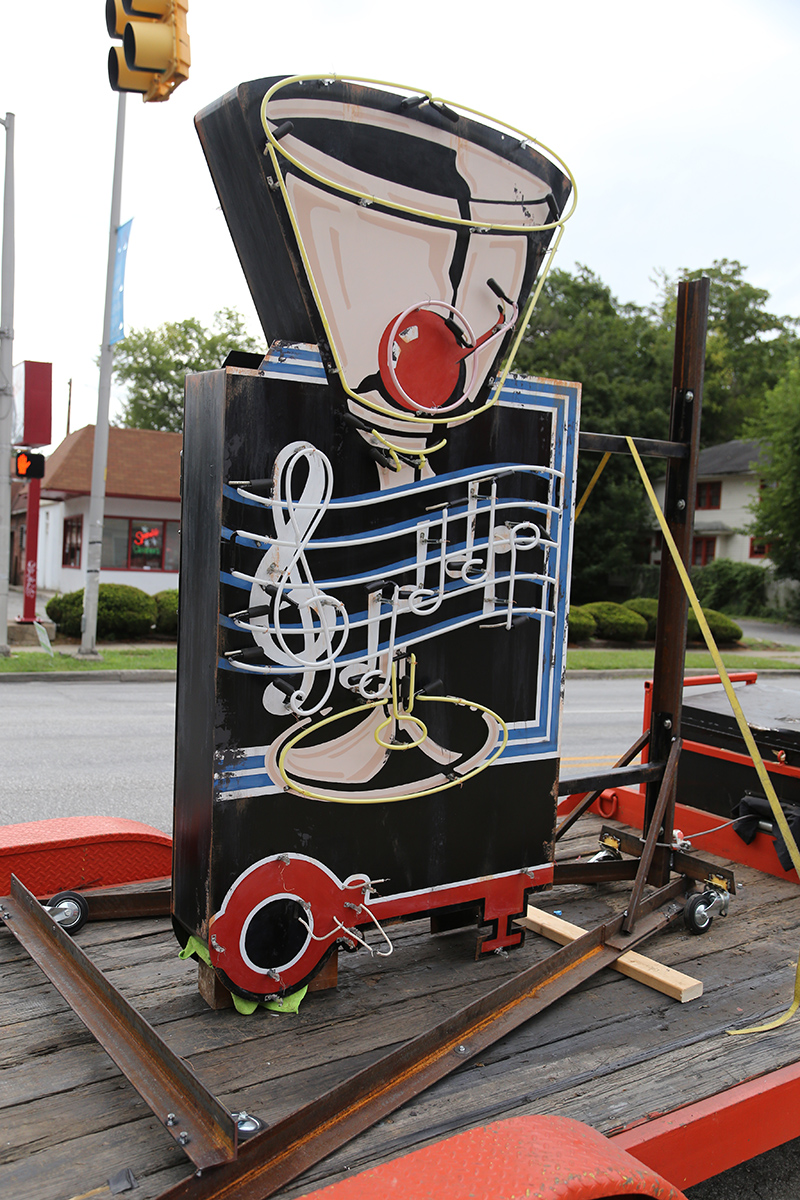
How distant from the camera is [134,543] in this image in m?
28.5

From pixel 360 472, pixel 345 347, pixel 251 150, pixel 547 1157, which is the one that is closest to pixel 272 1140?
pixel 547 1157

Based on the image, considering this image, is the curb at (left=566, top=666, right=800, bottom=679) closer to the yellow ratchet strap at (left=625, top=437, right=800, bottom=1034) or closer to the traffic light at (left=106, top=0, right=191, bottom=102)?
the traffic light at (left=106, top=0, right=191, bottom=102)

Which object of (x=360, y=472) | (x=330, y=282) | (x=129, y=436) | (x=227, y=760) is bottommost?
(x=227, y=760)

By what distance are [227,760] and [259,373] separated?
3.54 ft

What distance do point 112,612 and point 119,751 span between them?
1031cm

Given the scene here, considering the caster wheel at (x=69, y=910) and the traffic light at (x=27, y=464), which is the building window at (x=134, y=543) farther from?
the caster wheel at (x=69, y=910)

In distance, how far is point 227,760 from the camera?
2596 mm

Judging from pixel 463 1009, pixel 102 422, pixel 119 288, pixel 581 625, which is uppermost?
pixel 119 288

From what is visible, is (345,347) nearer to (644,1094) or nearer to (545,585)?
(545,585)

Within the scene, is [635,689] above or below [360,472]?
below

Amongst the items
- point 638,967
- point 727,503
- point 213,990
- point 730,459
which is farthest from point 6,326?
point 730,459

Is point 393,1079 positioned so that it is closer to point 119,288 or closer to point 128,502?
point 119,288

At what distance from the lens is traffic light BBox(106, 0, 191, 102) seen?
466 cm

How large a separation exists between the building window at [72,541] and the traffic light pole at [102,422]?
1434cm
